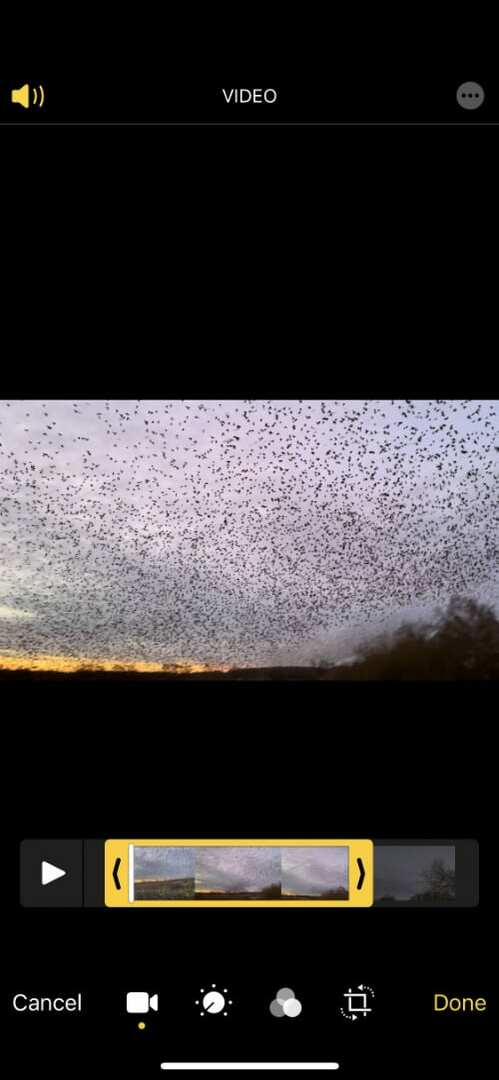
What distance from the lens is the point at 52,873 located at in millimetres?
1844

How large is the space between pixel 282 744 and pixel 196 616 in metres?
1.20
